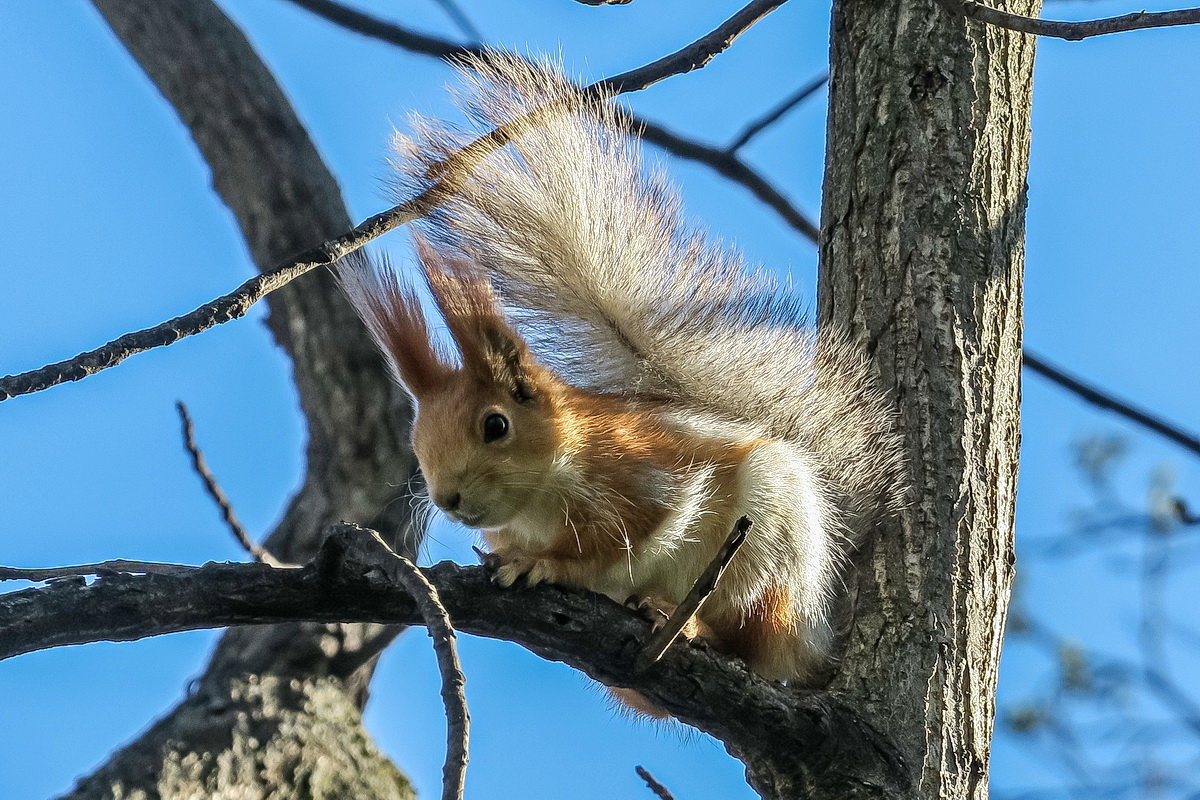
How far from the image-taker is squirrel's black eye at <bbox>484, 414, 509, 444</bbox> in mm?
2039

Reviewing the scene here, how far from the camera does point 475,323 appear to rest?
213cm

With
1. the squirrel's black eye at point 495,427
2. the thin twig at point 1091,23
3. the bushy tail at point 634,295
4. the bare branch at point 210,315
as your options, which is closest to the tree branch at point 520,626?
the bare branch at point 210,315

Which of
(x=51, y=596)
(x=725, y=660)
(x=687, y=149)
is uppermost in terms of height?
(x=687, y=149)

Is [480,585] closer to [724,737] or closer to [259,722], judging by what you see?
[724,737]

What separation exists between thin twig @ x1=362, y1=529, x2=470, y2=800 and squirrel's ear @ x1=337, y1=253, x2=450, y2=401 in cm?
88

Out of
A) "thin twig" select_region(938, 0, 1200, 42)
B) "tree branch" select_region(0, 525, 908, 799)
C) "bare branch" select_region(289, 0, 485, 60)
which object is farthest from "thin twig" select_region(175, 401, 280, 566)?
"thin twig" select_region(938, 0, 1200, 42)

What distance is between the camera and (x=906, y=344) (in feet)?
7.32

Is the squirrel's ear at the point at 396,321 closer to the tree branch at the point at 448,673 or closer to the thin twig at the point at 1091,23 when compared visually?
the tree branch at the point at 448,673

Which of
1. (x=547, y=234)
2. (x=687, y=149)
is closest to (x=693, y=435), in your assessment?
(x=547, y=234)

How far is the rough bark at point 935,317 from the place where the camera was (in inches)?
78.5

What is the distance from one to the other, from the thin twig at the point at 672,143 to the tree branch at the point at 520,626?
3.71 ft

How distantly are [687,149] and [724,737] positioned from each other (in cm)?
152

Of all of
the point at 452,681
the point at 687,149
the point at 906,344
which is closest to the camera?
the point at 452,681

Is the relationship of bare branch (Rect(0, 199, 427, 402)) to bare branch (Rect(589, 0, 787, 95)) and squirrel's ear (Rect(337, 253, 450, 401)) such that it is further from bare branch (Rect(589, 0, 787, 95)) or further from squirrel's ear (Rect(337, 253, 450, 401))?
bare branch (Rect(589, 0, 787, 95))
